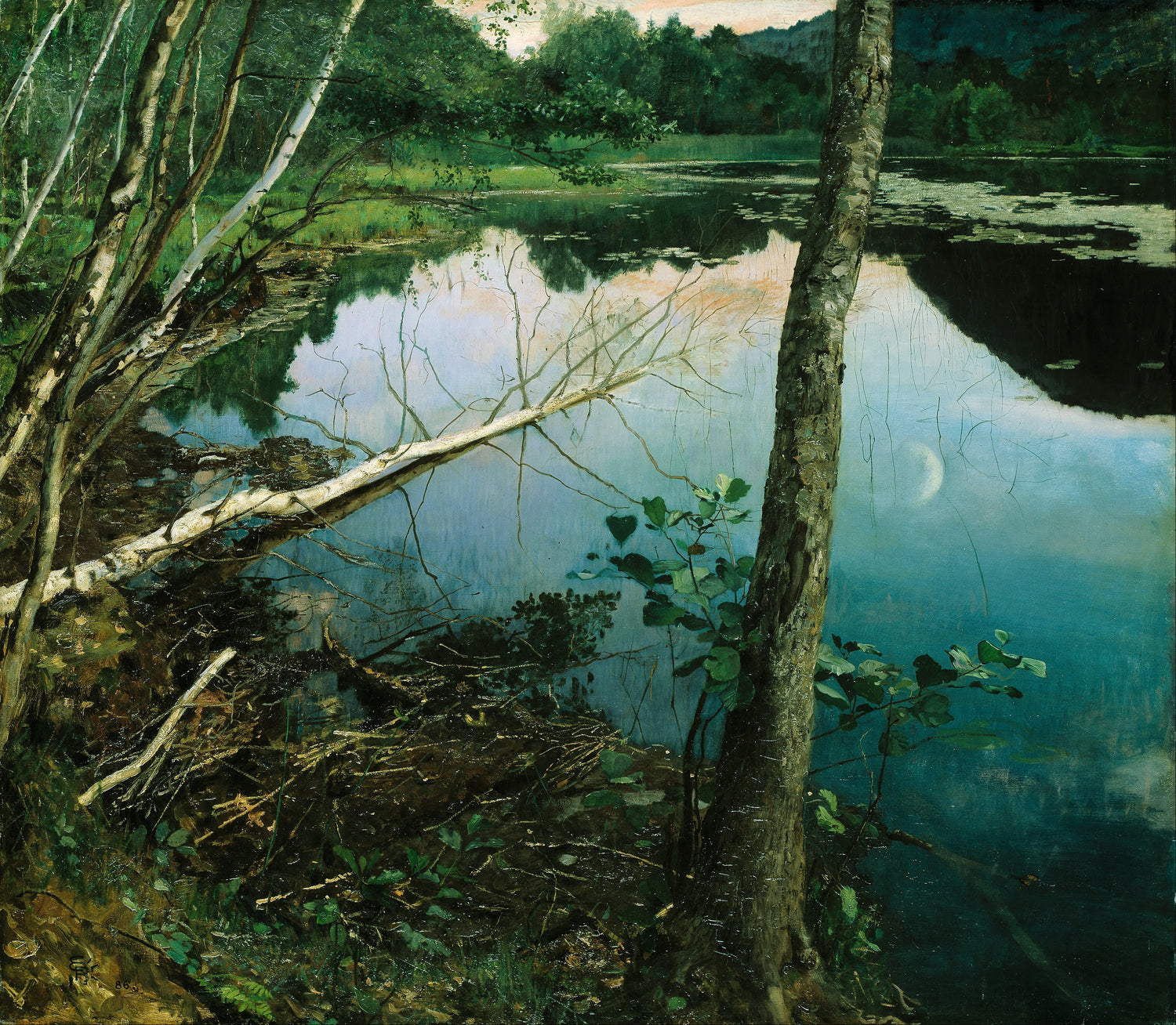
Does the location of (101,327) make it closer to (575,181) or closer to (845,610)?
(575,181)

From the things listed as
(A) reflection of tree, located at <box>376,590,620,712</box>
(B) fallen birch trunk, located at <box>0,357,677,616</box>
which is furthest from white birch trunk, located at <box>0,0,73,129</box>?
(A) reflection of tree, located at <box>376,590,620,712</box>

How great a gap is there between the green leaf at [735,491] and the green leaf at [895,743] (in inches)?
21.6

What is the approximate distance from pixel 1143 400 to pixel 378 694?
1.82 metres

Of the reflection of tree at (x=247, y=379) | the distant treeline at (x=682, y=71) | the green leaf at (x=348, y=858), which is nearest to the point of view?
the green leaf at (x=348, y=858)

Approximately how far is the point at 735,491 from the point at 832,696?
445mm

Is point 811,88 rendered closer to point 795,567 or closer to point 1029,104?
point 1029,104

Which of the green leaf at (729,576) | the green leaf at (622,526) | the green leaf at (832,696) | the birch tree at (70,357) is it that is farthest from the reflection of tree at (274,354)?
the green leaf at (832,696)

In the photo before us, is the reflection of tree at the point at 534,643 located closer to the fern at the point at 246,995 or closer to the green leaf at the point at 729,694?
the green leaf at the point at 729,694

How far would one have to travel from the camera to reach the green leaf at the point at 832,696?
1598 mm

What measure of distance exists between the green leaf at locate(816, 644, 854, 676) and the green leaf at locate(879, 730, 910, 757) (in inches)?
6.9

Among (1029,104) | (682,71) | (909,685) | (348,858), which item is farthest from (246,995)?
(1029,104)

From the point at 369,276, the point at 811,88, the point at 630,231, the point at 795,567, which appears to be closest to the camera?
the point at 795,567

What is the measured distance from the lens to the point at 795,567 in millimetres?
1508

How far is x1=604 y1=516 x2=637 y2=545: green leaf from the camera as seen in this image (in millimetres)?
1654
